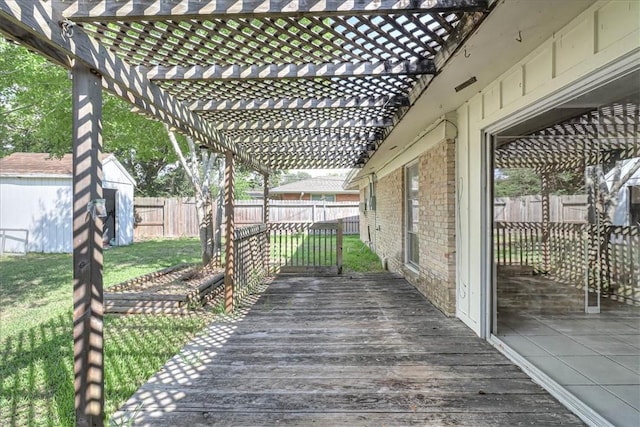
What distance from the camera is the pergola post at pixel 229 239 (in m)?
4.62

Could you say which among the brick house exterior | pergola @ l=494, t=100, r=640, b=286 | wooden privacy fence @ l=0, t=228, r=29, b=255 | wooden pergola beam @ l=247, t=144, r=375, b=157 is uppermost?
the brick house exterior

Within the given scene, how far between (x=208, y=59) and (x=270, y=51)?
1.68 feet

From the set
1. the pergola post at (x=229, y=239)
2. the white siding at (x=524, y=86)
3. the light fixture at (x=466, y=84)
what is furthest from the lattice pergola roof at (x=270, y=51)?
the pergola post at (x=229, y=239)

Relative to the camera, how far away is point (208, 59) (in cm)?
281

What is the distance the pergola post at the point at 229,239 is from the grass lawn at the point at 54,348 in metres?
0.32

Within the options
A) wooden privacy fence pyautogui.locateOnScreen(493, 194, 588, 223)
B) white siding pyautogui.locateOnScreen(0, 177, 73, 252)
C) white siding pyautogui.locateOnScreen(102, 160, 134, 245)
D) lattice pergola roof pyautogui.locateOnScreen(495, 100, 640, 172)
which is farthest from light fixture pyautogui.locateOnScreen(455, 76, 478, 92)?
white siding pyautogui.locateOnScreen(102, 160, 134, 245)

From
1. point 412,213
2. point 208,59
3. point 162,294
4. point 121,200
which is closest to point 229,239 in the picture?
point 162,294

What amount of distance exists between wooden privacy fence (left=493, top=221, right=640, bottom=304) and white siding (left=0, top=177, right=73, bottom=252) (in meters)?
11.8

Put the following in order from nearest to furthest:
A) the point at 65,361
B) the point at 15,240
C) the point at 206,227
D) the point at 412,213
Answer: the point at 65,361, the point at 412,213, the point at 206,227, the point at 15,240

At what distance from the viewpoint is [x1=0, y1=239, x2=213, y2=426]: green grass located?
7.95 feet

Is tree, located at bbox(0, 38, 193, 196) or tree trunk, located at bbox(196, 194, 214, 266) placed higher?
tree, located at bbox(0, 38, 193, 196)

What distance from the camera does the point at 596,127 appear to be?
383 cm

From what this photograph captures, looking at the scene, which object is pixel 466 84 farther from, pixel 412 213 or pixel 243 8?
pixel 412 213

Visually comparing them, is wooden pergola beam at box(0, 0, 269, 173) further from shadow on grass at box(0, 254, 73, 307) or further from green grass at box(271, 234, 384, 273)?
green grass at box(271, 234, 384, 273)
